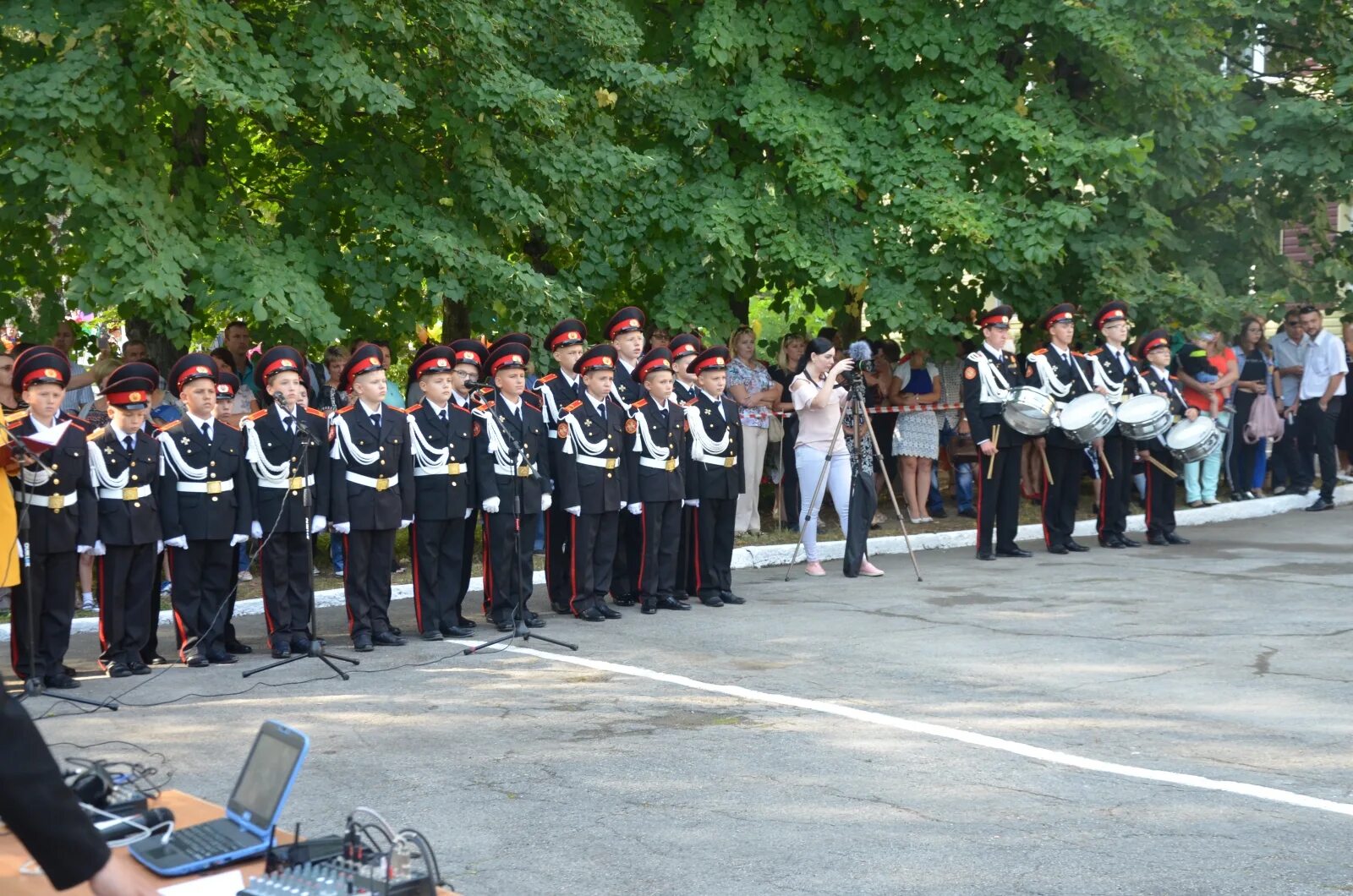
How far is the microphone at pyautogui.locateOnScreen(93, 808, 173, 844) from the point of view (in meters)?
3.90

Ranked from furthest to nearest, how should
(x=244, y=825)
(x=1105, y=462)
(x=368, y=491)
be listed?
(x=1105, y=462), (x=368, y=491), (x=244, y=825)

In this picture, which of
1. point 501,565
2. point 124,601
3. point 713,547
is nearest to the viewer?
point 124,601

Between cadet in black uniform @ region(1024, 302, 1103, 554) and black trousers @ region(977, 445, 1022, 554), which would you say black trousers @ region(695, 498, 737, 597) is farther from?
cadet in black uniform @ region(1024, 302, 1103, 554)

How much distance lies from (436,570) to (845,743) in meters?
4.41

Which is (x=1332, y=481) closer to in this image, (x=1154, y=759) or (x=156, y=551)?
(x=1154, y=759)

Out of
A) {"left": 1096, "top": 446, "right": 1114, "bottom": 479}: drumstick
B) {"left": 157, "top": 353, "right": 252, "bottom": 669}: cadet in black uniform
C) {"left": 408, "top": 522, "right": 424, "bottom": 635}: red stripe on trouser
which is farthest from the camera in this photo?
{"left": 1096, "top": 446, "right": 1114, "bottom": 479}: drumstick

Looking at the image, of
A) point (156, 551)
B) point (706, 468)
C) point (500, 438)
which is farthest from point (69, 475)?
point (706, 468)

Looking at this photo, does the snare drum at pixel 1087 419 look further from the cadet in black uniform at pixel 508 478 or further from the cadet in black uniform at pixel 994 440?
the cadet in black uniform at pixel 508 478

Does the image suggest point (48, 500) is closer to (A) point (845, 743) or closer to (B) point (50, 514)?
(B) point (50, 514)

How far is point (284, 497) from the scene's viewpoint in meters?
10.5

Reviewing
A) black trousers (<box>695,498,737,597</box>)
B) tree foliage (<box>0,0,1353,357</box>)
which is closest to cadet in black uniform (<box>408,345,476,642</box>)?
tree foliage (<box>0,0,1353,357</box>)

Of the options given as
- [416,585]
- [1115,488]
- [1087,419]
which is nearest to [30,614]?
[416,585]

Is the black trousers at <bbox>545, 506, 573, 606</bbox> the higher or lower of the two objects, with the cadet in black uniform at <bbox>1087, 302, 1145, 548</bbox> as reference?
lower

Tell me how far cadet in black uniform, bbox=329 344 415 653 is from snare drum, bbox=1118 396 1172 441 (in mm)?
7411
